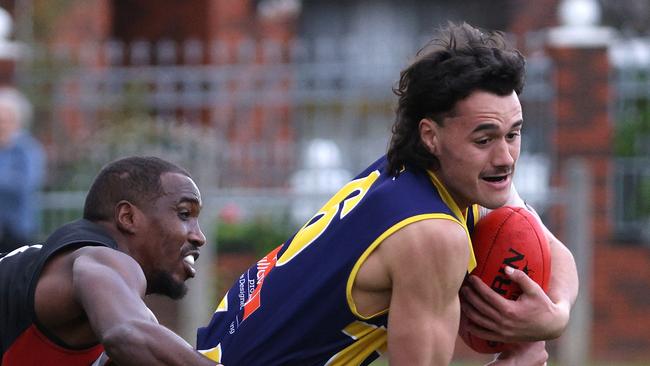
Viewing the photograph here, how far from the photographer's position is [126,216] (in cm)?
461

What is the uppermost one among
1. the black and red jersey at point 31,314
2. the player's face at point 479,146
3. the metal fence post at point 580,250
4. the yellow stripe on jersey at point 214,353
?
the player's face at point 479,146

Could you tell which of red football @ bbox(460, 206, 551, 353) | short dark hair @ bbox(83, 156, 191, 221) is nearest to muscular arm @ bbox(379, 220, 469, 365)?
red football @ bbox(460, 206, 551, 353)

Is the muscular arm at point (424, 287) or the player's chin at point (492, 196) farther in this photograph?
the player's chin at point (492, 196)

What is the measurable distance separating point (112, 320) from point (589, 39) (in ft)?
28.0

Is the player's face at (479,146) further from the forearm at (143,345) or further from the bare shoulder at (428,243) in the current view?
the forearm at (143,345)

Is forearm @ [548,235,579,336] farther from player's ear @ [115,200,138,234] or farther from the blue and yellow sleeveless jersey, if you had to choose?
player's ear @ [115,200,138,234]

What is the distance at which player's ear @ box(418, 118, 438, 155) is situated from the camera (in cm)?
447

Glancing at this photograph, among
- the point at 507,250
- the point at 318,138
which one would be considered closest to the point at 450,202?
the point at 507,250

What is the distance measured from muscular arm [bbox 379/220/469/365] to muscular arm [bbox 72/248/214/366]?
63cm

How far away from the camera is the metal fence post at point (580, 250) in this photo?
1084cm

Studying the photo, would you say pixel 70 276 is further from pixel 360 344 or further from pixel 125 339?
pixel 360 344

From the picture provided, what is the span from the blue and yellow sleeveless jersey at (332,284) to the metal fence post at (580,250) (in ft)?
21.0

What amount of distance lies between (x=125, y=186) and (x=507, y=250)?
4.36 ft

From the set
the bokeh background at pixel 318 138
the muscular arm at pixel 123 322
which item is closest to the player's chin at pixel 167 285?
the muscular arm at pixel 123 322
